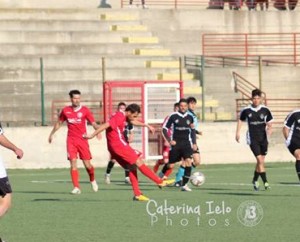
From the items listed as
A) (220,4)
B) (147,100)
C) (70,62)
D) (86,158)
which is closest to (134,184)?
(86,158)

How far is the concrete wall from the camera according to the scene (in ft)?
116

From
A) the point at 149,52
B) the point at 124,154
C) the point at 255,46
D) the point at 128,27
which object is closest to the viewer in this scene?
the point at 124,154

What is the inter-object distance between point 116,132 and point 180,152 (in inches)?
129

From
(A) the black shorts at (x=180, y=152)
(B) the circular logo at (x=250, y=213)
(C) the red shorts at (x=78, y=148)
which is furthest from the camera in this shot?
(A) the black shorts at (x=180, y=152)

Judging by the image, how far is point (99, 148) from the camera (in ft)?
119

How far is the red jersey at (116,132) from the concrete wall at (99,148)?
1273cm

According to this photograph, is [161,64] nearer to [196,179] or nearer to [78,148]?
[78,148]

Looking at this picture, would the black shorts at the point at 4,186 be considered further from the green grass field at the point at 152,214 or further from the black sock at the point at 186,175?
the black sock at the point at 186,175

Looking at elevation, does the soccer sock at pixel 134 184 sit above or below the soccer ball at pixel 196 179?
above

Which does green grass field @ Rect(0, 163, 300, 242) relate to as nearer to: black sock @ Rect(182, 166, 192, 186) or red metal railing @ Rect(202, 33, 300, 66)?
black sock @ Rect(182, 166, 192, 186)

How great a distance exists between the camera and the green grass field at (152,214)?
16.3 metres

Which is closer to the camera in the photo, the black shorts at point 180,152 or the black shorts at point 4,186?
the black shorts at point 4,186

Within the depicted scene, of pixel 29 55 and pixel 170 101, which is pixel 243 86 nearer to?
pixel 170 101

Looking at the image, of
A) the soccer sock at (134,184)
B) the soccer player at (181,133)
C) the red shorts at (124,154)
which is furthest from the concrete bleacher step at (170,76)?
the soccer sock at (134,184)
